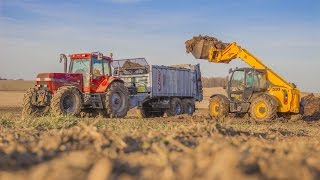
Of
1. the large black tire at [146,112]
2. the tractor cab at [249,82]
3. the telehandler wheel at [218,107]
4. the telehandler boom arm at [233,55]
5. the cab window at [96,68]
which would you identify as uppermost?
the telehandler boom arm at [233,55]

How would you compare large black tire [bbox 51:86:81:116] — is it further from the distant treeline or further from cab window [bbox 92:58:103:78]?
the distant treeline

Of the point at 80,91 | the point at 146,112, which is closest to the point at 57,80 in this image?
the point at 80,91

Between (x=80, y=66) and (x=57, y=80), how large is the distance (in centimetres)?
132

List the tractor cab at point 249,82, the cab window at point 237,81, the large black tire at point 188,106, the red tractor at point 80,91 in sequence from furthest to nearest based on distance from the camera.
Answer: the large black tire at point 188,106 → the cab window at point 237,81 → the tractor cab at point 249,82 → the red tractor at point 80,91

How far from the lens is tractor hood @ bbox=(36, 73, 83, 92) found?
57.8 ft

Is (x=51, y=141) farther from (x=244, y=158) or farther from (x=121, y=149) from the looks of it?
(x=244, y=158)

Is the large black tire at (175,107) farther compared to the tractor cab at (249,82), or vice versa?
the large black tire at (175,107)

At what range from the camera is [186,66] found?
2680 cm

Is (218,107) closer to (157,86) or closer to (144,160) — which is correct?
(157,86)

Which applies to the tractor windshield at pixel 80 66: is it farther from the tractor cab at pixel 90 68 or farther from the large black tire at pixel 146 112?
the large black tire at pixel 146 112

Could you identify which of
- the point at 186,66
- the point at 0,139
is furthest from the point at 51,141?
the point at 186,66

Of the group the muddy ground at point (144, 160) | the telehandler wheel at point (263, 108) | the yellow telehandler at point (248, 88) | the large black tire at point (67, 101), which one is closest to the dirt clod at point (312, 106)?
the yellow telehandler at point (248, 88)

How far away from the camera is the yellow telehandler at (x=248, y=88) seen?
19234mm

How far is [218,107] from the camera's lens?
20.5m
